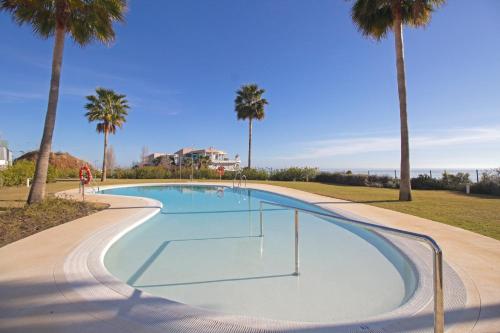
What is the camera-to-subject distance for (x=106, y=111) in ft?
67.2

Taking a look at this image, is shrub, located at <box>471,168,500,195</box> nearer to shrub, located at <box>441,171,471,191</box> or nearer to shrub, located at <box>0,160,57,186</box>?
shrub, located at <box>441,171,471,191</box>

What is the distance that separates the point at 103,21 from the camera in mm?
8609

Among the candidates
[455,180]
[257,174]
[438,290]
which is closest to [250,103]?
[257,174]

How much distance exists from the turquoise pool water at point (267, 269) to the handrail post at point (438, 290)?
839 millimetres

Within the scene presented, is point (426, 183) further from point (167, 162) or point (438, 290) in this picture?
point (167, 162)

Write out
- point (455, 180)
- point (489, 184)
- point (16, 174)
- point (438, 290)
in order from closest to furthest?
point (438, 290)
point (489, 184)
point (455, 180)
point (16, 174)

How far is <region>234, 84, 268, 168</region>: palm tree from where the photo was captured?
2573cm

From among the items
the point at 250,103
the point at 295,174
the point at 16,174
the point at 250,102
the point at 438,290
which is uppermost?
the point at 250,102

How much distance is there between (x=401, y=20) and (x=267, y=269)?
10377 millimetres

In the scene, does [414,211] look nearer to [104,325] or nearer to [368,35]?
[368,35]

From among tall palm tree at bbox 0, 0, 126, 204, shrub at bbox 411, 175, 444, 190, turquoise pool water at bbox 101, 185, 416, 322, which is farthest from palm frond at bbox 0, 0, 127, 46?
shrub at bbox 411, 175, 444, 190

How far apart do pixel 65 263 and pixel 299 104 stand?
22.4 m

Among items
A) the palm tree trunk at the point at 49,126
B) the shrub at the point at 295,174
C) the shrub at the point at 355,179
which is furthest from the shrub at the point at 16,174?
the shrub at the point at 355,179

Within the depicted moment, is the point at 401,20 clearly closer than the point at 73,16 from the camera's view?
No
